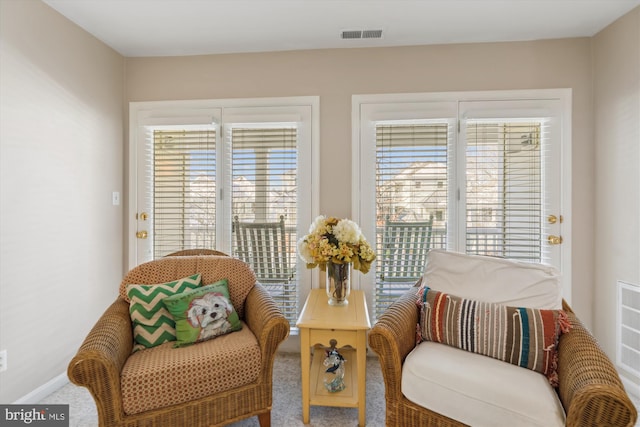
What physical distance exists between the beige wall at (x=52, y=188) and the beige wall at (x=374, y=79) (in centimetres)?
51

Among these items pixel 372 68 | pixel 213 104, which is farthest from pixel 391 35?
pixel 213 104

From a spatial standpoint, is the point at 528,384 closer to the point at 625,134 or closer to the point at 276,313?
the point at 276,313

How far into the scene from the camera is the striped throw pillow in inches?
59.7

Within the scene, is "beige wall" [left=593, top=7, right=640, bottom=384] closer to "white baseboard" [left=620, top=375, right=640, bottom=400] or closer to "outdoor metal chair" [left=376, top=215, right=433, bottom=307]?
"white baseboard" [left=620, top=375, right=640, bottom=400]

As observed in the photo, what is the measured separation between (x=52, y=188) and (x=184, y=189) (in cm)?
86

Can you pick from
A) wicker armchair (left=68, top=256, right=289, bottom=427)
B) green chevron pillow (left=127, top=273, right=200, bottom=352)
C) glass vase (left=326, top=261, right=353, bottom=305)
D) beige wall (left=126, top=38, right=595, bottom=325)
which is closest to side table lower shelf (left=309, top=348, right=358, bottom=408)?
wicker armchair (left=68, top=256, right=289, bottom=427)

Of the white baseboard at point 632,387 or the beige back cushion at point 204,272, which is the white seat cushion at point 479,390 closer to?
the beige back cushion at point 204,272

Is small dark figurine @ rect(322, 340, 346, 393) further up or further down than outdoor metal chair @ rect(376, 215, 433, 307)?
further down

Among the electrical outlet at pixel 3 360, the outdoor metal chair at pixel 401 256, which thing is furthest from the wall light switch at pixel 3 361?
the outdoor metal chair at pixel 401 256

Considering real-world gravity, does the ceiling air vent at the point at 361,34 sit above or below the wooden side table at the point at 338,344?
above

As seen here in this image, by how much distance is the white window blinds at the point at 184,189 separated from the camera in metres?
2.71

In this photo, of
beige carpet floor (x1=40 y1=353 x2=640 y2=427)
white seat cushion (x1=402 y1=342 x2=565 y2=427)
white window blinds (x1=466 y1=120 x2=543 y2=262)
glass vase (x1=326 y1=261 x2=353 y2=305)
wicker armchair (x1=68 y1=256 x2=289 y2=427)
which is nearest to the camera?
white seat cushion (x1=402 y1=342 x2=565 y2=427)

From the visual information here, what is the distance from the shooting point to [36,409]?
75.4 inches

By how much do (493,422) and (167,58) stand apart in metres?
3.26
